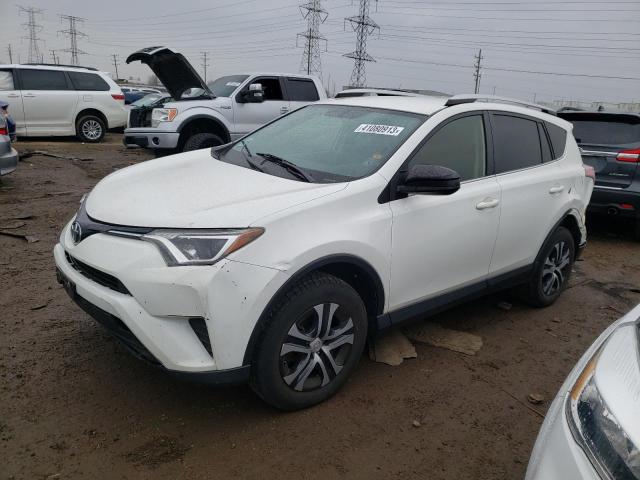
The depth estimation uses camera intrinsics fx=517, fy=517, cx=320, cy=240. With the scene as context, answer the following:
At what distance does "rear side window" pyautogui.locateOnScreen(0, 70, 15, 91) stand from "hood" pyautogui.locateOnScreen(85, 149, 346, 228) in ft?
33.7

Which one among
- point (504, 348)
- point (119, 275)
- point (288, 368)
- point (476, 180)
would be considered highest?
point (476, 180)

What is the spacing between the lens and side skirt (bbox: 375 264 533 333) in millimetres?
3033

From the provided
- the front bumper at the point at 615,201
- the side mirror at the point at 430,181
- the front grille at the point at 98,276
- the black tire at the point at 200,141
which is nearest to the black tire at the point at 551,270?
the side mirror at the point at 430,181

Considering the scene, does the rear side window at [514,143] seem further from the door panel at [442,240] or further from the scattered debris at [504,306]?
the scattered debris at [504,306]

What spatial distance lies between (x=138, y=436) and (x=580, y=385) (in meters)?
1.98

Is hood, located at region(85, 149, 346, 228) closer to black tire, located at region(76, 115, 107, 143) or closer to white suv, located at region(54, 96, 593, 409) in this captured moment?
white suv, located at region(54, 96, 593, 409)

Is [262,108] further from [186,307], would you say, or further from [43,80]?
[186,307]

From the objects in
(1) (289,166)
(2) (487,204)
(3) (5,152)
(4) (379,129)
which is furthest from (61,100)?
(2) (487,204)

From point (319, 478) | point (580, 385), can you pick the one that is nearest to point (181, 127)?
point (319, 478)

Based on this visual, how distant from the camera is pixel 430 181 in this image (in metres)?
2.81

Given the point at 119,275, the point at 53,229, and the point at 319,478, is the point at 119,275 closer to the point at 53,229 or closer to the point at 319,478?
the point at 319,478

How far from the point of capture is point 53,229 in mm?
5672

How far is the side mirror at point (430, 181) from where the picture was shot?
280 cm

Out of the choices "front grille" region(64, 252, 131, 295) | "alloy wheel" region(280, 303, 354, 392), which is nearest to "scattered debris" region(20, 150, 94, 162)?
"front grille" region(64, 252, 131, 295)
